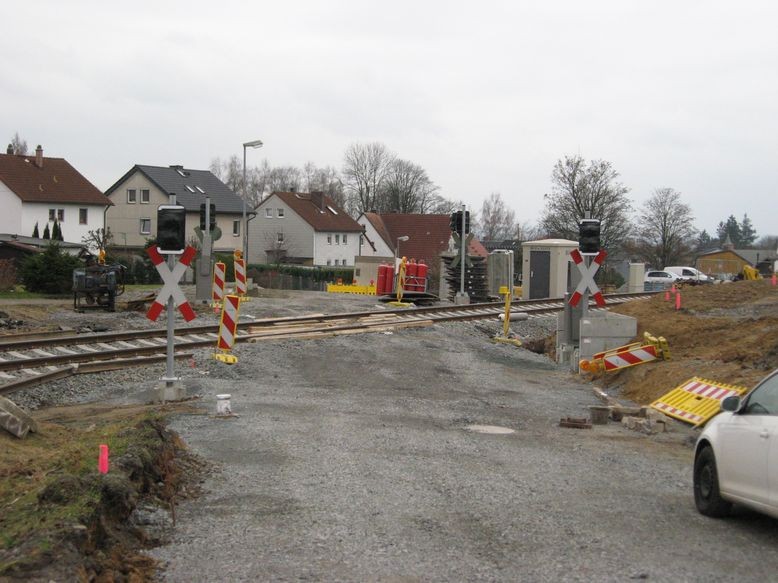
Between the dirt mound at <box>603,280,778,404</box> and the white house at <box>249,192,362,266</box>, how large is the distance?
5870 centimetres

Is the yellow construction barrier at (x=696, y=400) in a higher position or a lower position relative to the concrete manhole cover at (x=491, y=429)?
higher

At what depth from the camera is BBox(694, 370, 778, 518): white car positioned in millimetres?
6773

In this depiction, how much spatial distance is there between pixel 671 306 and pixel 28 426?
67.3 feet

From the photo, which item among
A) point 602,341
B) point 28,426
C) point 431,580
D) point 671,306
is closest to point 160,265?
point 28,426

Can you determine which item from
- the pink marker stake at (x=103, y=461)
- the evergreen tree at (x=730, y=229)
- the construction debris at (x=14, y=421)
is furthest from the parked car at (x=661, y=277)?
the evergreen tree at (x=730, y=229)

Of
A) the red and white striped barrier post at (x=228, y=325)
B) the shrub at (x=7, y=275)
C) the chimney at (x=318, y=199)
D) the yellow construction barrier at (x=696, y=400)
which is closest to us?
the yellow construction barrier at (x=696, y=400)

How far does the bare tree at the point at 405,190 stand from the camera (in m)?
112

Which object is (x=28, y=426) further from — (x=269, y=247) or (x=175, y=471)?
(x=269, y=247)

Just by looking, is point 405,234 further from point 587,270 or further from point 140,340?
point 587,270

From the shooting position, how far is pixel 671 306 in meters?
26.5

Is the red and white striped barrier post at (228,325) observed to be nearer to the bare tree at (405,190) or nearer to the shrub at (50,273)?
the shrub at (50,273)

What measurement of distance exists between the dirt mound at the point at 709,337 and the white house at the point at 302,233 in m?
58.7

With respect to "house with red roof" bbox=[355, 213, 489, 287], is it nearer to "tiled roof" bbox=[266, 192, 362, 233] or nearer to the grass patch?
"tiled roof" bbox=[266, 192, 362, 233]

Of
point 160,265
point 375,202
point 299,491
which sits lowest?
point 299,491
